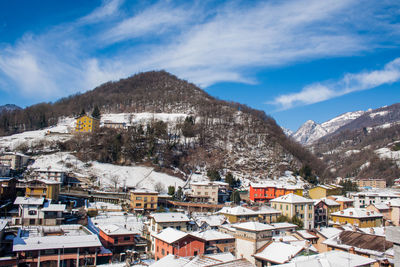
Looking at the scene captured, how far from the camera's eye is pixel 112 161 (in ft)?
196

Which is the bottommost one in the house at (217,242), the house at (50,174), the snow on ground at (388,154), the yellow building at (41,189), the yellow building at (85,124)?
the house at (217,242)

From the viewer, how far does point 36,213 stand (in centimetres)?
3102

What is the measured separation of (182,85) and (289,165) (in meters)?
74.0

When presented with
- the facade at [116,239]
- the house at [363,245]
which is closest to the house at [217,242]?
the facade at [116,239]

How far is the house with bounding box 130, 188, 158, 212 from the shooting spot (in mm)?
40875

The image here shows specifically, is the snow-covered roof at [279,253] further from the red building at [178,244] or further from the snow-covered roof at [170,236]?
the snow-covered roof at [170,236]

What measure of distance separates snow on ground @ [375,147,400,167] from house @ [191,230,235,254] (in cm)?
10655

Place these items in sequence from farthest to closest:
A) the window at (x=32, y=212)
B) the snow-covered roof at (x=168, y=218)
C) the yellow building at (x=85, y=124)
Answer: the yellow building at (x=85, y=124), the window at (x=32, y=212), the snow-covered roof at (x=168, y=218)

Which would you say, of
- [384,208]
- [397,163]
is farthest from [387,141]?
[384,208]

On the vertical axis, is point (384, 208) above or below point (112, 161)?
below

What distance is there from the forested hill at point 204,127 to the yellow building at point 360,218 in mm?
32784

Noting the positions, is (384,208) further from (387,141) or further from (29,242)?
(387,141)

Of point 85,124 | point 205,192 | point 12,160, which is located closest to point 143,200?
point 205,192

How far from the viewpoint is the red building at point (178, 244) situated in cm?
2406
